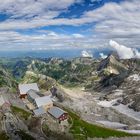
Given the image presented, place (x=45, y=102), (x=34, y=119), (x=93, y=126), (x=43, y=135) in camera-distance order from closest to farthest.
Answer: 1. (x=43, y=135)
2. (x=34, y=119)
3. (x=93, y=126)
4. (x=45, y=102)

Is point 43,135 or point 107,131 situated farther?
point 107,131

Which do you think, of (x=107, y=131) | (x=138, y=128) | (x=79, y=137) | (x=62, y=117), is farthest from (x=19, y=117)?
(x=138, y=128)

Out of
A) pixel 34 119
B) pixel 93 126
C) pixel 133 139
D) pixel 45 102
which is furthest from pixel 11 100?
pixel 133 139

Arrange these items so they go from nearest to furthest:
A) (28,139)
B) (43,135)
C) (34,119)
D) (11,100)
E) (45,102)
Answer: (28,139) < (43,135) < (34,119) < (45,102) < (11,100)

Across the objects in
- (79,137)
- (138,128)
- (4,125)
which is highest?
(4,125)

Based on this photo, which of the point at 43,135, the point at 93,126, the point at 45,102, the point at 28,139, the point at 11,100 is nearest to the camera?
the point at 28,139

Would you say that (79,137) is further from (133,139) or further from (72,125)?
(133,139)

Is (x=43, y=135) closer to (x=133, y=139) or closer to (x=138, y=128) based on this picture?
(x=133, y=139)

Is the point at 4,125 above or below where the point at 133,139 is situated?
above

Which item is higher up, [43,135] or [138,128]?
[43,135]
